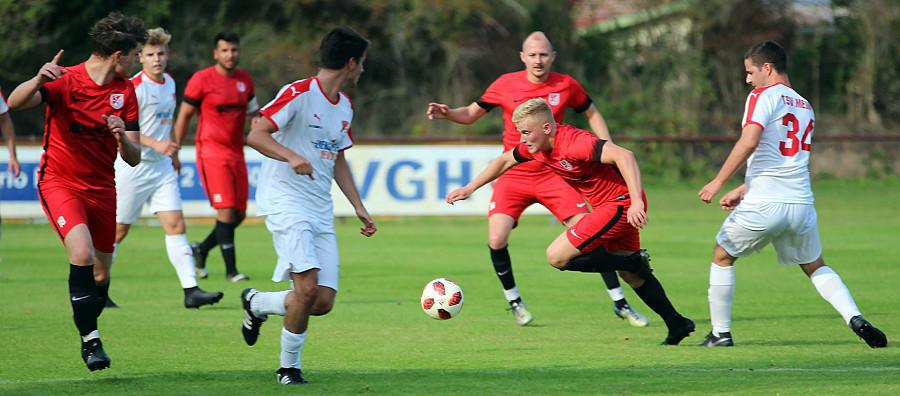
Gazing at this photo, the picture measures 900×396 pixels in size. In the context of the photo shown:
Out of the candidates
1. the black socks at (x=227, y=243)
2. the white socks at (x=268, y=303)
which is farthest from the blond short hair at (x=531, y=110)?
the black socks at (x=227, y=243)

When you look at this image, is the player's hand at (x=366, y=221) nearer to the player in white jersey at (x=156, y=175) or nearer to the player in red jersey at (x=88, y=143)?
the player in red jersey at (x=88, y=143)

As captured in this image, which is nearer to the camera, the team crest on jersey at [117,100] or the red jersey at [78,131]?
the red jersey at [78,131]

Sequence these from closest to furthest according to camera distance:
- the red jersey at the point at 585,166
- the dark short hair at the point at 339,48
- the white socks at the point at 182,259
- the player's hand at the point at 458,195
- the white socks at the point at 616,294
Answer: the dark short hair at the point at 339,48
the red jersey at the point at 585,166
the player's hand at the point at 458,195
the white socks at the point at 616,294
the white socks at the point at 182,259

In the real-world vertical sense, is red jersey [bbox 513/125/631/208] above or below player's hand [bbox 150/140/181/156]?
above

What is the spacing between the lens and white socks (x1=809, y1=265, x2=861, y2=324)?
26.5ft

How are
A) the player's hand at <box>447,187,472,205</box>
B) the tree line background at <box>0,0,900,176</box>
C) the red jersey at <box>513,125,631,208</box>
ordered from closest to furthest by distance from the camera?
the red jersey at <box>513,125,631,208</box>
the player's hand at <box>447,187,472,205</box>
the tree line background at <box>0,0,900,176</box>

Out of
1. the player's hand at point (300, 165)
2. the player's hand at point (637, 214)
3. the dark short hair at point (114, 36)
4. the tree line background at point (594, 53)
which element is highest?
the dark short hair at point (114, 36)

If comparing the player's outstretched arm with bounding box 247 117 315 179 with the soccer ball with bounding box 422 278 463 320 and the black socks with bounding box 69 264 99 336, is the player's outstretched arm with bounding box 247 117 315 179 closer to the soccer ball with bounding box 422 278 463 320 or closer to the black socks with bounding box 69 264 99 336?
the black socks with bounding box 69 264 99 336

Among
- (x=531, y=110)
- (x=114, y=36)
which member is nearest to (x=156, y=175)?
(x=114, y=36)

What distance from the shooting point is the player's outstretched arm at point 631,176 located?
295 inches

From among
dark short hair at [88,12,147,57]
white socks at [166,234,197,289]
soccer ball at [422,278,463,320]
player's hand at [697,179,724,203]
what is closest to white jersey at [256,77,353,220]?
dark short hair at [88,12,147,57]

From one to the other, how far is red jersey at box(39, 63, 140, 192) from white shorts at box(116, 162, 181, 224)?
10.7 ft

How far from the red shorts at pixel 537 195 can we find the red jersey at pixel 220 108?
384 cm

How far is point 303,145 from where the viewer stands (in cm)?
698
